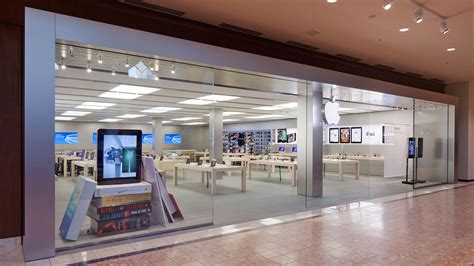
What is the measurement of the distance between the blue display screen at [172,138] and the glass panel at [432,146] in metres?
7.68

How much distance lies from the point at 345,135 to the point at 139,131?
12.1m

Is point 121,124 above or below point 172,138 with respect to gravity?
above

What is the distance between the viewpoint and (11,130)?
4.45m

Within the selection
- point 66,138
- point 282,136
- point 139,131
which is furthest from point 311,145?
point 282,136

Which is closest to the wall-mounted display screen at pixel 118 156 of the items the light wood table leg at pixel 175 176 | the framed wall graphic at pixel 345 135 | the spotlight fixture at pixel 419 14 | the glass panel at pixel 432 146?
the light wood table leg at pixel 175 176

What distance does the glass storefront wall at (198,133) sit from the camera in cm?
442

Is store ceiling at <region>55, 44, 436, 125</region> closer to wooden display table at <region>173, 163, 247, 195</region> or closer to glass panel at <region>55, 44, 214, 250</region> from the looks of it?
glass panel at <region>55, 44, 214, 250</region>

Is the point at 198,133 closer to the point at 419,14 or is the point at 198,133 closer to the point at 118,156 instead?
the point at 118,156

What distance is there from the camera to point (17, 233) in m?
4.46

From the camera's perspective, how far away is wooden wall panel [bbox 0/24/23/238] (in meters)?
4.40

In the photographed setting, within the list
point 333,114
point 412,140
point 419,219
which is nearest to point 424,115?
point 412,140

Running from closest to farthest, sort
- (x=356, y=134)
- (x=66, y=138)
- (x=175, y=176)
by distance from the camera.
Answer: (x=66, y=138) < (x=175, y=176) < (x=356, y=134)

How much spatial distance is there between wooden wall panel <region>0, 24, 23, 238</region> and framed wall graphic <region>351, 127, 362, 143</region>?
13.4m

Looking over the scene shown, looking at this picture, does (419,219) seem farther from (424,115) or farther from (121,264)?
(424,115)
